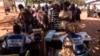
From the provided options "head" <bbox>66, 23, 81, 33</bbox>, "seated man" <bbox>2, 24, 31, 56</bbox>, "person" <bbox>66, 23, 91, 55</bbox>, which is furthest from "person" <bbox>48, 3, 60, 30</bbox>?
"head" <bbox>66, 23, 81, 33</bbox>

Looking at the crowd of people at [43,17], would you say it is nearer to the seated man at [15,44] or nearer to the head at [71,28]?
the seated man at [15,44]

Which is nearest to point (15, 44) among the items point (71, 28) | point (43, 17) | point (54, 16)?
point (71, 28)

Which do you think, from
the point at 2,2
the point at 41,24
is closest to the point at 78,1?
the point at 2,2

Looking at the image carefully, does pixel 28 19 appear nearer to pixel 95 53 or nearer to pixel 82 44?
pixel 95 53

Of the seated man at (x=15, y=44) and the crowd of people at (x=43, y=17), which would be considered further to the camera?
the crowd of people at (x=43, y=17)

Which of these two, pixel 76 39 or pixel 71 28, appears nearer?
pixel 71 28

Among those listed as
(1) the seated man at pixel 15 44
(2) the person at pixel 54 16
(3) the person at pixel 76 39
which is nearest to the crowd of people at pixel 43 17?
(2) the person at pixel 54 16

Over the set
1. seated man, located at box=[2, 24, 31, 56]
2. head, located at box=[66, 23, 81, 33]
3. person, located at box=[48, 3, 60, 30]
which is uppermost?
head, located at box=[66, 23, 81, 33]

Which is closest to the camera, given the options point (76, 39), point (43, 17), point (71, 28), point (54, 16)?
point (71, 28)

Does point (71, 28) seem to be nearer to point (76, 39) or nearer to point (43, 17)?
point (76, 39)

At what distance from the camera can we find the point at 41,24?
11.0 m

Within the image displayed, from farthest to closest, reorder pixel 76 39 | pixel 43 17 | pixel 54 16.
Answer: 1. pixel 54 16
2. pixel 43 17
3. pixel 76 39

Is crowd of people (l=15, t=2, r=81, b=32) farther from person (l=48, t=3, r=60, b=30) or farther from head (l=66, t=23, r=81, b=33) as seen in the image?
head (l=66, t=23, r=81, b=33)

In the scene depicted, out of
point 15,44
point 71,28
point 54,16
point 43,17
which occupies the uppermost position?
point 71,28
